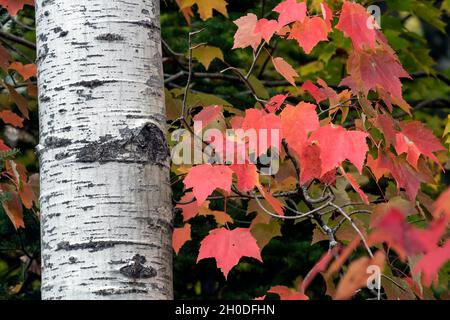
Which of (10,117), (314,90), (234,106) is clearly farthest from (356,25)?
(234,106)

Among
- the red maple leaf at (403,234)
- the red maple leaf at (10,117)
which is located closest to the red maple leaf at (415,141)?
the red maple leaf at (403,234)

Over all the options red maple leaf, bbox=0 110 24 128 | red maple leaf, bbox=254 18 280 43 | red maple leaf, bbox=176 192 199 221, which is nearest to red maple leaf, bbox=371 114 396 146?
red maple leaf, bbox=254 18 280 43

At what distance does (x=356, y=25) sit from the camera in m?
2.23

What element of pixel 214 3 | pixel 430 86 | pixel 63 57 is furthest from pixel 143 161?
pixel 430 86

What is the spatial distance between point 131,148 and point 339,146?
23.3 inches

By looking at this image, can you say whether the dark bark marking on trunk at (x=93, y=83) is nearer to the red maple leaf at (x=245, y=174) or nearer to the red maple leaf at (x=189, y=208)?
the red maple leaf at (x=245, y=174)

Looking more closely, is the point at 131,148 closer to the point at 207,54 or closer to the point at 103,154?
the point at 103,154

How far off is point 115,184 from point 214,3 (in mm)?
1484

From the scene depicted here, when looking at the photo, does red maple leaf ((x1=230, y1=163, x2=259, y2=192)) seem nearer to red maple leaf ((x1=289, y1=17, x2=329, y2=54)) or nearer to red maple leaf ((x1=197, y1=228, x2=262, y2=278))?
red maple leaf ((x1=197, y1=228, x2=262, y2=278))

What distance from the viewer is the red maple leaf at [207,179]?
2080mm

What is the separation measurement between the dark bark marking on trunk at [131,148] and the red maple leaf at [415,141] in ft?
2.59

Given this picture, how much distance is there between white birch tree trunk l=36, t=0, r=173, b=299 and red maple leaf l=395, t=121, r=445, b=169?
2.56 ft

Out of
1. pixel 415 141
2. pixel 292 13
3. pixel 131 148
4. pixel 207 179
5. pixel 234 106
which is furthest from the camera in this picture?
pixel 234 106

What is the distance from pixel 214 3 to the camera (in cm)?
321
